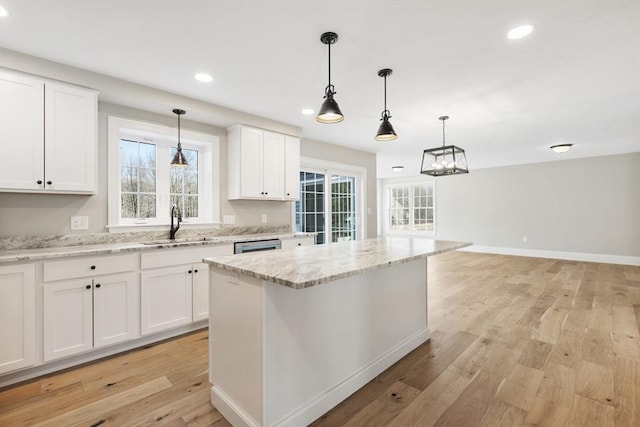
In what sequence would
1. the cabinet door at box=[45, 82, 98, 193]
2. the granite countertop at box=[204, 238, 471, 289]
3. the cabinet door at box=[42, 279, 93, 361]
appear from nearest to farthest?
1. the granite countertop at box=[204, 238, 471, 289]
2. the cabinet door at box=[42, 279, 93, 361]
3. the cabinet door at box=[45, 82, 98, 193]

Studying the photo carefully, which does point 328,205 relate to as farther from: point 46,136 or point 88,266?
point 46,136

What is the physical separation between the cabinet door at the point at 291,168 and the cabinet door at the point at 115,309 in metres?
2.14

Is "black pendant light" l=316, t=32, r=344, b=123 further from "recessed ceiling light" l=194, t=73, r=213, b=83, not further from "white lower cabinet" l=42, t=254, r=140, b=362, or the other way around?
"white lower cabinet" l=42, t=254, r=140, b=362

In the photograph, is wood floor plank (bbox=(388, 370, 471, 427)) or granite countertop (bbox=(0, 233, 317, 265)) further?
granite countertop (bbox=(0, 233, 317, 265))

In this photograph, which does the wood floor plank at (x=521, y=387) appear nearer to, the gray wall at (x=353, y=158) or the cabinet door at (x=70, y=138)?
the cabinet door at (x=70, y=138)

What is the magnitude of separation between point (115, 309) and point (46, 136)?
4.87ft

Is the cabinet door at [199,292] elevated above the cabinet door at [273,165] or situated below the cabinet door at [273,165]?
below

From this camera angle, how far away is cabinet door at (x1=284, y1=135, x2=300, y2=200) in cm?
413

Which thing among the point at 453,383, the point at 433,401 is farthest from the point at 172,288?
the point at 453,383

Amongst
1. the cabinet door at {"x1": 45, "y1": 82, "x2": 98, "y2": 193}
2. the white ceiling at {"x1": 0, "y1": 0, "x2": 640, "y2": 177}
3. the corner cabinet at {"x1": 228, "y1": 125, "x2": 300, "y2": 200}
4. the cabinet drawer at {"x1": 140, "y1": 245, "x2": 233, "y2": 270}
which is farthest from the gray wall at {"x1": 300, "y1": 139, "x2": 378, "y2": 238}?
the cabinet door at {"x1": 45, "y1": 82, "x2": 98, "y2": 193}

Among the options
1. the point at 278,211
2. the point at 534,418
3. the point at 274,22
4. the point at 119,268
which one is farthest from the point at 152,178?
the point at 534,418

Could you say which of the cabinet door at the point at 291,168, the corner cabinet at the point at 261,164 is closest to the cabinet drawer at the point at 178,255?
the corner cabinet at the point at 261,164

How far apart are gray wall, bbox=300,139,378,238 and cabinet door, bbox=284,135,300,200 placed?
0.62 meters

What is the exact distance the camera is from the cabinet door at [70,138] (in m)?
2.40
